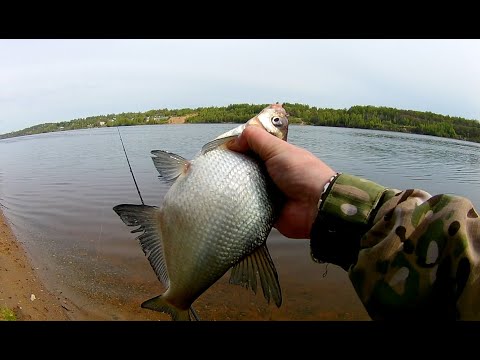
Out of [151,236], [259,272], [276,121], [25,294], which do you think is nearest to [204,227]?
[151,236]

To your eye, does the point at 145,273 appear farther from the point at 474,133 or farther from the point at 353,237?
the point at 474,133

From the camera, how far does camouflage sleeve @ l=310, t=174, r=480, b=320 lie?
5.08ft

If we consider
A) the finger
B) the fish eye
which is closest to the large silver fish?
the finger

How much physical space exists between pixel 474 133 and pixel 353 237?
57.3 meters

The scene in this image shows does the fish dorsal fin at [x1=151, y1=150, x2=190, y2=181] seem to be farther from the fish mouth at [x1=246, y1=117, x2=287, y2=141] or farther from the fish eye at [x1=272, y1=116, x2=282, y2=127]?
the fish eye at [x1=272, y1=116, x2=282, y2=127]

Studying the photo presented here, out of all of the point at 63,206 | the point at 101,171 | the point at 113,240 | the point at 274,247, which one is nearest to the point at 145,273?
the point at 113,240

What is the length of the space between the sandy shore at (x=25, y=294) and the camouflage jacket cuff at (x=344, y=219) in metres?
6.15

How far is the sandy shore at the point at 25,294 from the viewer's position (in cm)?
691

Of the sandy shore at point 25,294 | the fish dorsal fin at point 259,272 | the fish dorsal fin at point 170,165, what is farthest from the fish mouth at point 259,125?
the sandy shore at point 25,294

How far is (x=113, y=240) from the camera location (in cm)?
1081

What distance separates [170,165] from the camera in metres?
2.17

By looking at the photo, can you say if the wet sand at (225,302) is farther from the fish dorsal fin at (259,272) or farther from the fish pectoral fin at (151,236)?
the fish pectoral fin at (151,236)

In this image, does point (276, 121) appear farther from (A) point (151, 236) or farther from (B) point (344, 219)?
(A) point (151, 236)

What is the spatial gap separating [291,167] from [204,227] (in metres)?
0.67
